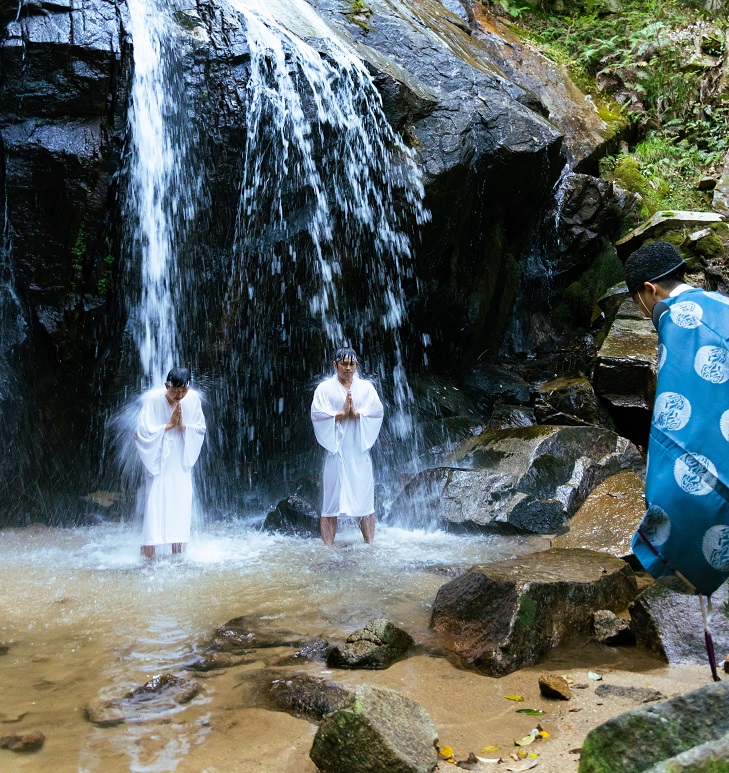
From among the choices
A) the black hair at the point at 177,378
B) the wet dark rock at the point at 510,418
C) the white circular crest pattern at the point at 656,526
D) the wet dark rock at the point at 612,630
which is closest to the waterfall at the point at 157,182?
the black hair at the point at 177,378

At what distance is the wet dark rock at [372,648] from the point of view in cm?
423

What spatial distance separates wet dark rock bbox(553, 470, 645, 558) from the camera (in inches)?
274

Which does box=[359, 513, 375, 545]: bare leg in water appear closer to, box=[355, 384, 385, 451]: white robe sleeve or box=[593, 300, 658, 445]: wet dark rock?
box=[355, 384, 385, 451]: white robe sleeve

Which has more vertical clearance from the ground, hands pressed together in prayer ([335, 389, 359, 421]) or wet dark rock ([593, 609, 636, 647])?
hands pressed together in prayer ([335, 389, 359, 421])

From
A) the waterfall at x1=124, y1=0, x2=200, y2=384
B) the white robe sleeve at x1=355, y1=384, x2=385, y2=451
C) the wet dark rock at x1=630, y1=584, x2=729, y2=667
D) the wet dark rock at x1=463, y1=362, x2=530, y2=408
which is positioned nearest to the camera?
the wet dark rock at x1=630, y1=584, x2=729, y2=667

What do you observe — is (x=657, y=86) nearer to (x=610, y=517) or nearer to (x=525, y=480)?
(x=525, y=480)

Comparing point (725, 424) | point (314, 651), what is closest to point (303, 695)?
A: point (314, 651)

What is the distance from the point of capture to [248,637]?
4.75 meters

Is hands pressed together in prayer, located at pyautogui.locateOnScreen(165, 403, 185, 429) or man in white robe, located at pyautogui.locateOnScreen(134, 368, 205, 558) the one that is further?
hands pressed together in prayer, located at pyautogui.locateOnScreen(165, 403, 185, 429)

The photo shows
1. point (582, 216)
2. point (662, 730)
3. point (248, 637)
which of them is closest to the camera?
point (662, 730)

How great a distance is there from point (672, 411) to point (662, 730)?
122cm

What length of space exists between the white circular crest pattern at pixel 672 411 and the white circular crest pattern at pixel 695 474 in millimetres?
133

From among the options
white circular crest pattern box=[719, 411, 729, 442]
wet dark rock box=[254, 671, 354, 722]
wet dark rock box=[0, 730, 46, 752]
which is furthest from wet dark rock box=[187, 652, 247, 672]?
white circular crest pattern box=[719, 411, 729, 442]

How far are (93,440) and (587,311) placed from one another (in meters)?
7.86
